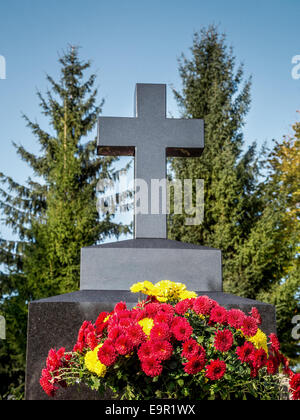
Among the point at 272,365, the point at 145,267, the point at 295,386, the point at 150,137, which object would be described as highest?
the point at 150,137

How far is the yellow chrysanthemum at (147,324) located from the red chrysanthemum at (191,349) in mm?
172

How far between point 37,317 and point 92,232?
260 inches

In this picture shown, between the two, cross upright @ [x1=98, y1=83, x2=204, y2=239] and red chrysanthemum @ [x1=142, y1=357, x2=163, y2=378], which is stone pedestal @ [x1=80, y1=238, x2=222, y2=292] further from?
red chrysanthemum @ [x1=142, y1=357, x2=163, y2=378]

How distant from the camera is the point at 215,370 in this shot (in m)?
1.66

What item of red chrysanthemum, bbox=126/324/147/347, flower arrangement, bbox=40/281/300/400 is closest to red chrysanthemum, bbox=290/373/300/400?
flower arrangement, bbox=40/281/300/400

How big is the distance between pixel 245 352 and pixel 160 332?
0.37 m

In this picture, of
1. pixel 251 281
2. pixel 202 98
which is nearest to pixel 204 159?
pixel 202 98

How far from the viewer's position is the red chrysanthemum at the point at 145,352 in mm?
1627

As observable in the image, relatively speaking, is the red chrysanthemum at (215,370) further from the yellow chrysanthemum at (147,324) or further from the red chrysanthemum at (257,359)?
the yellow chrysanthemum at (147,324)

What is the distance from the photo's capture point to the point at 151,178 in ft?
12.9

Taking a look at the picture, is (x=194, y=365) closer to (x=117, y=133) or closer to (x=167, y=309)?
(x=167, y=309)

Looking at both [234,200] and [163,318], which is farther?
[234,200]

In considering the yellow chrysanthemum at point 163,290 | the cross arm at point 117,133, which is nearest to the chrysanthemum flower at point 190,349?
the yellow chrysanthemum at point 163,290

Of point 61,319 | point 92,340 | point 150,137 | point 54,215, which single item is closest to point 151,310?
point 92,340
